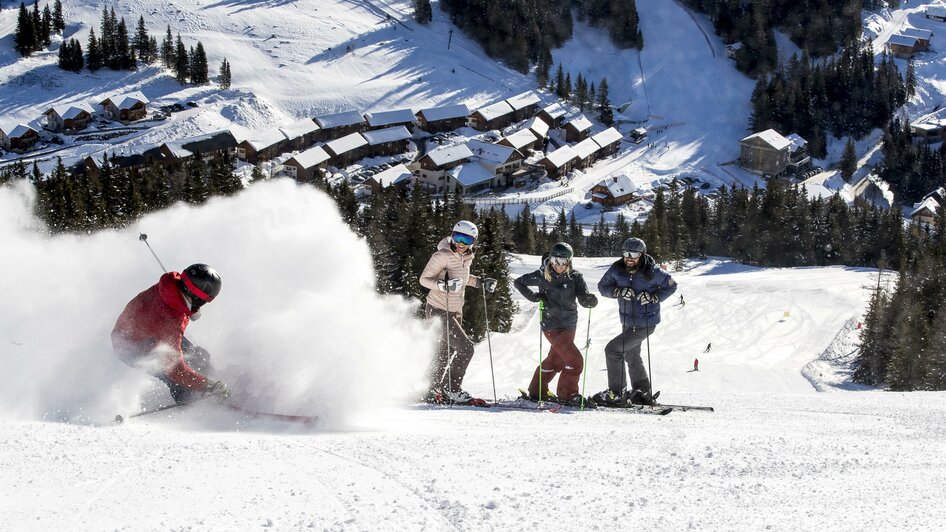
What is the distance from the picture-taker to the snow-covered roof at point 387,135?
82.6 m

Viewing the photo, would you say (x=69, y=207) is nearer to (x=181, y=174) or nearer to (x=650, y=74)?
(x=181, y=174)

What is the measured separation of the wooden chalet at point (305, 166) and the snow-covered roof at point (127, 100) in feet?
44.3

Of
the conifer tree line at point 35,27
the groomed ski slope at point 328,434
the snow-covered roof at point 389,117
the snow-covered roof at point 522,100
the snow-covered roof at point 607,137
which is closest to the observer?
the groomed ski slope at point 328,434

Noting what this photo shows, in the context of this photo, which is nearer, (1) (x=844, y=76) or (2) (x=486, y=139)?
(2) (x=486, y=139)

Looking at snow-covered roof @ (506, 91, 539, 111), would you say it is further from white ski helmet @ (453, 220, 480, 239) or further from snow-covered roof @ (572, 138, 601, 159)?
white ski helmet @ (453, 220, 480, 239)

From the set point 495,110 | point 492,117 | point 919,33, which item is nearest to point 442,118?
point 492,117

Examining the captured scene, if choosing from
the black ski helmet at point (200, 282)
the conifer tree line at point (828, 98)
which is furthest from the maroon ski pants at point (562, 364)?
the conifer tree line at point (828, 98)

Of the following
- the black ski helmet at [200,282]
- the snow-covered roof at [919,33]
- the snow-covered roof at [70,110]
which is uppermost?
the black ski helmet at [200,282]

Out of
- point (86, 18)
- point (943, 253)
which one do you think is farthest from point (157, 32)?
point (943, 253)

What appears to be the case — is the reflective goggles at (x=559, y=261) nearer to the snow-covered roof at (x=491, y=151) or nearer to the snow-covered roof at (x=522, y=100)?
the snow-covered roof at (x=491, y=151)

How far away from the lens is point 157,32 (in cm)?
8862

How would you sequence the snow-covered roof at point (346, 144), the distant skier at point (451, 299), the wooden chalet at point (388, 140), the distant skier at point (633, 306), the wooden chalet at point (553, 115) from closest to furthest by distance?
the distant skier at point (633, 306), the distant skier at point (451, 299), the snow-covered roof at point (346, 144), the wooden chalet at point (388, 140), the wooden chalet at point (553, 115)

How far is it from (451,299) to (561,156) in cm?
7469

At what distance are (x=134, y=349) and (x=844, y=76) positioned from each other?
118412mm
